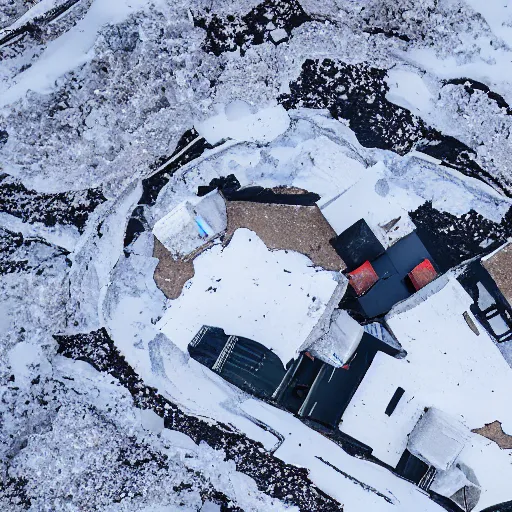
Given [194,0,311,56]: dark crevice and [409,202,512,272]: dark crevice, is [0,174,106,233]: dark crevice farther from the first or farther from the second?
[409,202,512,272]: dark crevice

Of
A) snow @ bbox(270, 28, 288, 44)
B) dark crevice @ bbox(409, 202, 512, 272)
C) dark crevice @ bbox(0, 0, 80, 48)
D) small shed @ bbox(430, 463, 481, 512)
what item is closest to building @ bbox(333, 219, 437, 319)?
dark crevice @ bbox(409, 202, 512, 272)

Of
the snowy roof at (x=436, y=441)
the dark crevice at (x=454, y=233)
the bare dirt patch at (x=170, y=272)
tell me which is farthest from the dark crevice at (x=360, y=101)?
the snowy roof at (x=436, y=441)

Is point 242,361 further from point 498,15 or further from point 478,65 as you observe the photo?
point 498,15

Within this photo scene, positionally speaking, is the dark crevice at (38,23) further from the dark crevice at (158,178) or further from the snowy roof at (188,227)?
the snowy roof at (188,227)

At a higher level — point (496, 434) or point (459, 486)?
point (496, 434)

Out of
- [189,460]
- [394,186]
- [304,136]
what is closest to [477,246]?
[394,186]

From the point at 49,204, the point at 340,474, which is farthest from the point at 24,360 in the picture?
the point at 340,474
